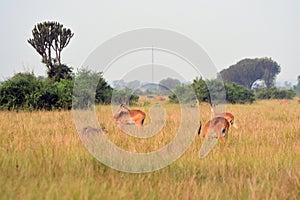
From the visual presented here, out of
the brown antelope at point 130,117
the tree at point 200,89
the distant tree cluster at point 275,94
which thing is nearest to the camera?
the brown antelope at point 130,117

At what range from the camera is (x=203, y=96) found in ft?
72.6

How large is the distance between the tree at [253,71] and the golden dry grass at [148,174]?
60047 mm

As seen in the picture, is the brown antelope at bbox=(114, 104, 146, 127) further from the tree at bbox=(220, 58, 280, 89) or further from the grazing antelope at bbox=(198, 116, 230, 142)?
the tree at bbox=(220, 58, 280, 89)

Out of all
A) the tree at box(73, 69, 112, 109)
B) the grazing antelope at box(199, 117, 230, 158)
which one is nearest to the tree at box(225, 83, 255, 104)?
the tree at box(73, 69, 112, 109)

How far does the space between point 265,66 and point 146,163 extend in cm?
6486

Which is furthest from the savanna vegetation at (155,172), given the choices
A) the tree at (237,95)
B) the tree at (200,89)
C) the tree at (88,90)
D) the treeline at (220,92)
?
the tree at (237,95)

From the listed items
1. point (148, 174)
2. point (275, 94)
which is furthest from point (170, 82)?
point (275, 94)

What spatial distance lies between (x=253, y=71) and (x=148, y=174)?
6288 cm

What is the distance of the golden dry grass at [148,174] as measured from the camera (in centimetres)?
317

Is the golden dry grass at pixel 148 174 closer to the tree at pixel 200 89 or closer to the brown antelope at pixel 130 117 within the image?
the brown antelope at pixel 130 117

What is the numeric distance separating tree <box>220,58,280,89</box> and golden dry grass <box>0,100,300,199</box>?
6005cm

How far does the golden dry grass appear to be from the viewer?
3.17m

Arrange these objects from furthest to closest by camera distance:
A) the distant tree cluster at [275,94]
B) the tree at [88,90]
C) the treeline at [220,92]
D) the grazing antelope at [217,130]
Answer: the distant tree cluster at [275,94]
the treeline at [220,92]
the tree at [88,90]
the grazing antelope at [217,130]

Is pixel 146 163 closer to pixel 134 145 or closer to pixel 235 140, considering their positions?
pixel 134 145
